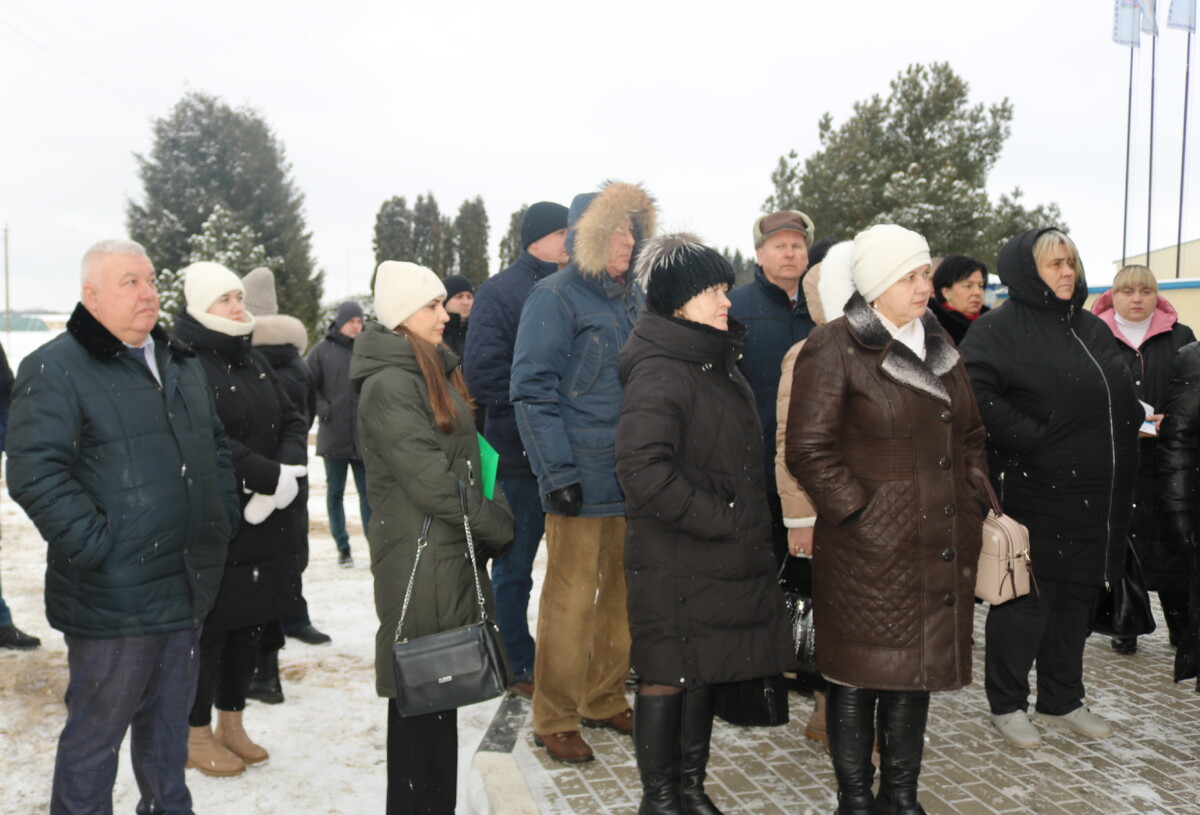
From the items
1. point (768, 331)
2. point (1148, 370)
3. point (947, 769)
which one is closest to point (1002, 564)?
point (947, 769)

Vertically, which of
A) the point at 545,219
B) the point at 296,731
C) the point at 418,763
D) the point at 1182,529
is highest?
the point at 545,219

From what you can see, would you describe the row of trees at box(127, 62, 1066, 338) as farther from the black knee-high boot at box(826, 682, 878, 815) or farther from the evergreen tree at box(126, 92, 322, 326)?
the black knee-high boot at box(826, 682, 878, 815)

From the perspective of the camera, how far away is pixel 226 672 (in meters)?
4.32

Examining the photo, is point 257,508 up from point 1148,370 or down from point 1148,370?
down

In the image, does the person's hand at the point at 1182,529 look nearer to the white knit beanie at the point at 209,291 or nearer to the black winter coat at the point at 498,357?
the black winter coat at the point at 498,357

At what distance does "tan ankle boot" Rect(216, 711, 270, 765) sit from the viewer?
14.0ft

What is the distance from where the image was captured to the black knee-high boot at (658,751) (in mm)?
3404

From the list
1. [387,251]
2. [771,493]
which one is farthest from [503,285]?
[387,251]

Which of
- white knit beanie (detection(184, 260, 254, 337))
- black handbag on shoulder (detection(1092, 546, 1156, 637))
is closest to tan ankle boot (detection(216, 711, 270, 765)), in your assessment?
white knit beanie (detection(184, 260, 254, 337))

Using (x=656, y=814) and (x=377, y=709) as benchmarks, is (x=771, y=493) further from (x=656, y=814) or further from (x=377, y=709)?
(x=377, y=709)

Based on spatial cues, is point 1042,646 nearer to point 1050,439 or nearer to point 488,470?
point 1050,439

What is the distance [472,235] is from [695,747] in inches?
2566

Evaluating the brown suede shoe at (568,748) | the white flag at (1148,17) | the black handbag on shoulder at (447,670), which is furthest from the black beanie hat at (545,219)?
the white flag at (1148,17)

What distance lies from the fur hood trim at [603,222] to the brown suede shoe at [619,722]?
1.97 meters
